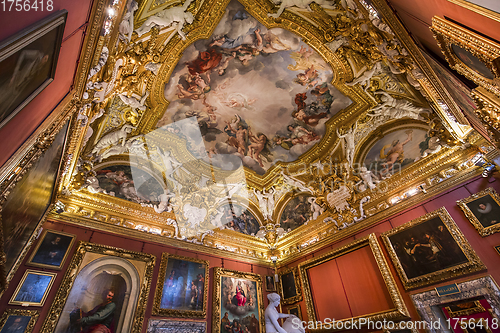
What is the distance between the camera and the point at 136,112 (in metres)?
8.66

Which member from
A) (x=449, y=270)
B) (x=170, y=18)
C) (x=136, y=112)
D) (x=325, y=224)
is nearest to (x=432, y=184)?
(x=449, y=270)

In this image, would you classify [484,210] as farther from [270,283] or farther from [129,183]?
[129,183]

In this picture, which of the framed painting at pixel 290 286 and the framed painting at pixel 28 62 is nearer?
the framed painting at pixel 28 62

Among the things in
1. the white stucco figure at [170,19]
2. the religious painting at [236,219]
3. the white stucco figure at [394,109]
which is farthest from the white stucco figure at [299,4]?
the religious painting at [236,219]

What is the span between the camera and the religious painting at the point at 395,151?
28.1ft

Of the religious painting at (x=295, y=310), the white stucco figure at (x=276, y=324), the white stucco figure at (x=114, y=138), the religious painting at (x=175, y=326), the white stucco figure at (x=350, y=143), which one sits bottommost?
the white stucco figure at (x=276, y=324)

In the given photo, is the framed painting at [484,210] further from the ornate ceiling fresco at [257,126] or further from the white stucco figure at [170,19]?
the white stucco figure at [170,19]

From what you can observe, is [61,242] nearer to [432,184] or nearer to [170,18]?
[170,18]

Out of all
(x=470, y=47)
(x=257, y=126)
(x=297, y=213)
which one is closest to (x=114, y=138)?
(x=257, y=126)

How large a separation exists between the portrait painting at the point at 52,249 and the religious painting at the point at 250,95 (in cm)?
525

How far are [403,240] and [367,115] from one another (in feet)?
17.1

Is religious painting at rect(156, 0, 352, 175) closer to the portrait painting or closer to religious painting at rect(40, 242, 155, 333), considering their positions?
the portrait painting

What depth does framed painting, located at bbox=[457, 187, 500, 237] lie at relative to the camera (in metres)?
6.03

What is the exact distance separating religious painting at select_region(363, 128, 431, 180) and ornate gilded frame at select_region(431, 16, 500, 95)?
5.48 meters
